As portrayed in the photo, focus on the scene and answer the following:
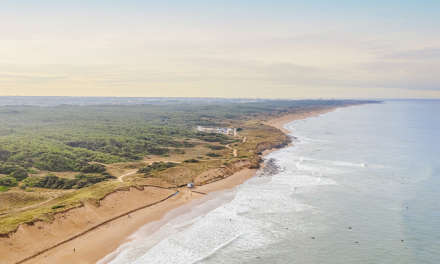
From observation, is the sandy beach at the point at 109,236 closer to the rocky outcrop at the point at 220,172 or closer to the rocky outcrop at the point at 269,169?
the rocky outcrop at the point at 220,172

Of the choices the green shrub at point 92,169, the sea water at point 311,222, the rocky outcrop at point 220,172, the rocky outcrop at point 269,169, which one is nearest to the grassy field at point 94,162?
the green shrub at point 92,169

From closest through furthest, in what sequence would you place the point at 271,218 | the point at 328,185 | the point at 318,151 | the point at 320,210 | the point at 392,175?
the point at 271,218
the point at 320,210
the point at 328,185
the point at 392,175
the point at 318,151

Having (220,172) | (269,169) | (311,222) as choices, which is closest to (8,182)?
(220,172)

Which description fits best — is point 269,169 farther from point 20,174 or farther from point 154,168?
point 20,174

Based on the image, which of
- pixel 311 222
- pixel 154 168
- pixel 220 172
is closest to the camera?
pixel 311 222

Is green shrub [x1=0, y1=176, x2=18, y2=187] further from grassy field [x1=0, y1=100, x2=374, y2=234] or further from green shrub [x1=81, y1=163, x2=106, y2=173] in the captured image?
green shrub [x1=81, y1=163, x2=106, y2=173]

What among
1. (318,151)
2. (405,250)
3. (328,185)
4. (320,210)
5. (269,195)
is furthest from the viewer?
(318,151)

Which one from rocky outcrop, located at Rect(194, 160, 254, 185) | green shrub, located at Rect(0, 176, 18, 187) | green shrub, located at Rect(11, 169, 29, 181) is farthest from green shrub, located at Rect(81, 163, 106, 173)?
rocky outcrop, located at Rect(194, 160, 254, 185)

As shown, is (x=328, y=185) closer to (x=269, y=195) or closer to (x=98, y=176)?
(x=269, y=195)

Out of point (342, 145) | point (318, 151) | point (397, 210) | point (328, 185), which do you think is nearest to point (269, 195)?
point (328, 185)
